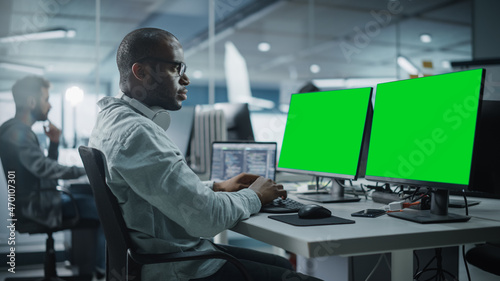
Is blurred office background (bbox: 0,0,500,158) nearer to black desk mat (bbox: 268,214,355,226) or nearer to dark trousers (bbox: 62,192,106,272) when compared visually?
dark trousers (bbox: 62,192,106,272)

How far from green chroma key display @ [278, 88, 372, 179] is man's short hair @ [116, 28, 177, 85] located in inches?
29.6

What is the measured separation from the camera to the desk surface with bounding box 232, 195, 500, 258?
1051mm

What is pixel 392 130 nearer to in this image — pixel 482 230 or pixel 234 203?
pixel 482 230

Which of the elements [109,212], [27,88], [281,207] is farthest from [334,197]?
[27,88]

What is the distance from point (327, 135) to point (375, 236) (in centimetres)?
75

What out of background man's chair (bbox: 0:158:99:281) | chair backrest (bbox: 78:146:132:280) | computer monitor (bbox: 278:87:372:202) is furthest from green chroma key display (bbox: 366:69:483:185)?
background man's chair (bbox: 0:158:99:281)

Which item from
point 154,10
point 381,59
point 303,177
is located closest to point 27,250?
point 303,177

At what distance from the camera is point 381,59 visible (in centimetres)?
730

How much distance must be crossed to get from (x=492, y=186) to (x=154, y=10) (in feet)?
13.3

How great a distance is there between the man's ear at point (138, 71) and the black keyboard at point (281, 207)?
0.61 metres

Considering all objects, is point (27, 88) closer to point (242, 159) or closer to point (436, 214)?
point (242, 159)

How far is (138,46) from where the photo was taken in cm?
138

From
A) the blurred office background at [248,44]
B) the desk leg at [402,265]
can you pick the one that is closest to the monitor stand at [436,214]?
the desk leg at [402,265]

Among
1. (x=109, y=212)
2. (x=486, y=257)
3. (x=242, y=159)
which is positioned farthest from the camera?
(x=242, y=159)
